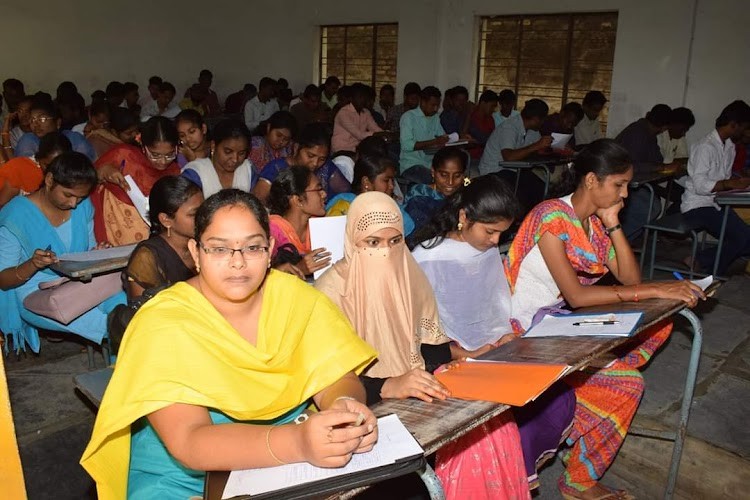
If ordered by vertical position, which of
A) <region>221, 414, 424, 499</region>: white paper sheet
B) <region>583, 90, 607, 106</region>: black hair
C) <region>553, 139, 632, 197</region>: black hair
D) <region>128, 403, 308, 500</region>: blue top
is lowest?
<region>128, 403, 308, 500</region>: blue top

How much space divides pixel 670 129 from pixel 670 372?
3953mm

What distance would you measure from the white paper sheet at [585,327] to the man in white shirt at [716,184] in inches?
131

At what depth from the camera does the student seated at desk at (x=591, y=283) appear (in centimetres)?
262

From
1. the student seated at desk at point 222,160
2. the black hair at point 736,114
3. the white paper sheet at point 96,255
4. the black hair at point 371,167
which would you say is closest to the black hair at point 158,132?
the student seated at desk at point 222,160

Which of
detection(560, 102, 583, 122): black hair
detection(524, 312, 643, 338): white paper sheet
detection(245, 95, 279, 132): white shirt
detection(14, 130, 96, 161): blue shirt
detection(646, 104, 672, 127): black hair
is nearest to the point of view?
→ detection(524, 312, 643, 338): white paper sheet

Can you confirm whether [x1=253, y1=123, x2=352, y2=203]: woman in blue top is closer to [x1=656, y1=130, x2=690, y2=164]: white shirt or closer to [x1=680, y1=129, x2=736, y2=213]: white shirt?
[x1=680, y1=129, x2=736, y2=213]: white shirt

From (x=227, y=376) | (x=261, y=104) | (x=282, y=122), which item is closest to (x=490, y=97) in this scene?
(x=261, y=104)

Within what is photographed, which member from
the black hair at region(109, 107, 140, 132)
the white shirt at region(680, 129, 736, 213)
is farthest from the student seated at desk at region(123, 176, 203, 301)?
the white shirt at region(680, 129, 736, 213)

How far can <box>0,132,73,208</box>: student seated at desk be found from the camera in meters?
4.24

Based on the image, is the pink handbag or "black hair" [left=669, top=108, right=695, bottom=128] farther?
"black hair" [left=669, top=108, right=695, bottom=128]

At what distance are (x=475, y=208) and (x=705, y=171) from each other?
143 inches

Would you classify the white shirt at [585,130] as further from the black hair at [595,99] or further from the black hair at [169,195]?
the black hair at [169,195]

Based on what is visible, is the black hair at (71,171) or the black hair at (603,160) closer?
the black hair at (603,160)

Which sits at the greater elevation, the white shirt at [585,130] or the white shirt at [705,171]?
the white shirt at [585,130]
